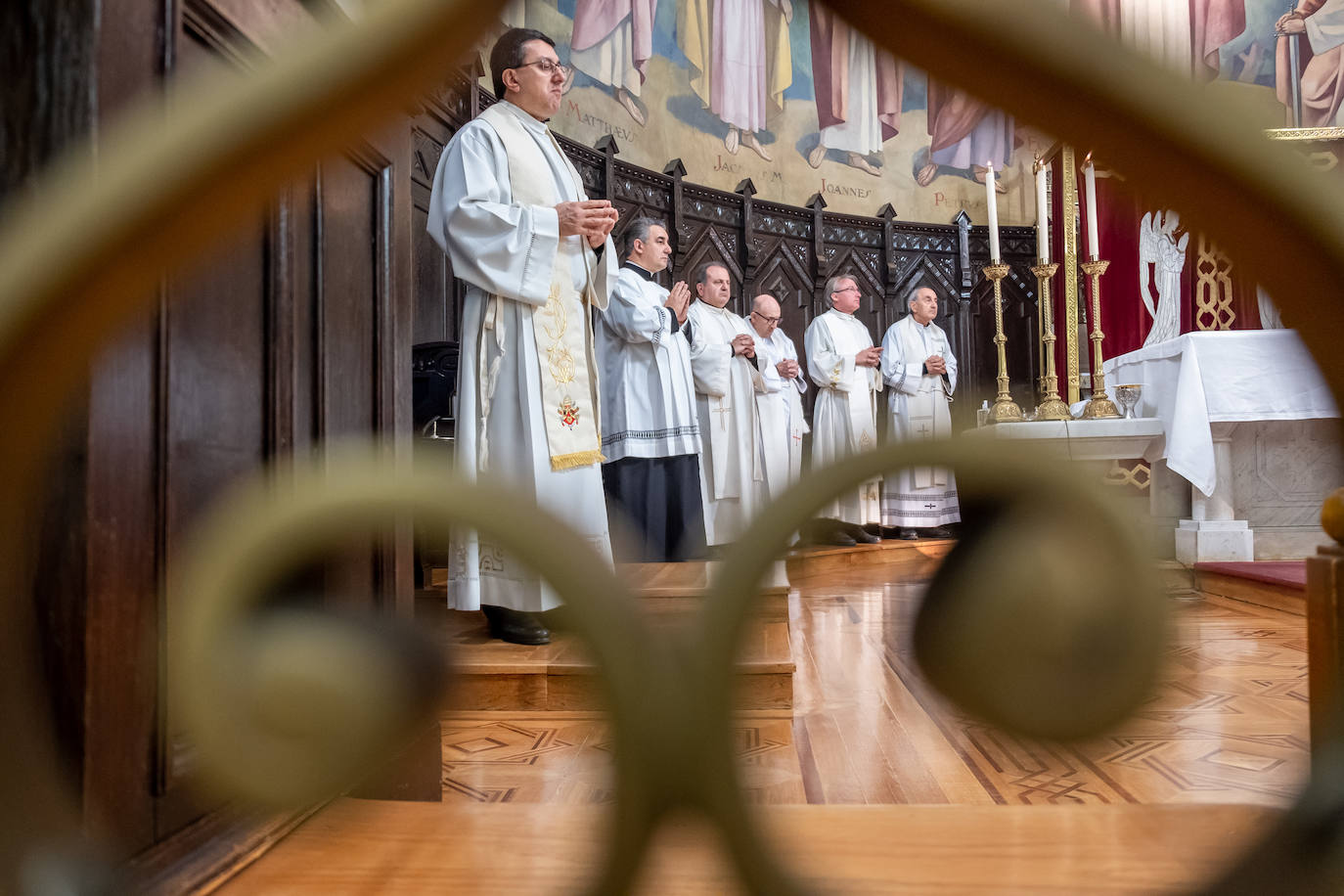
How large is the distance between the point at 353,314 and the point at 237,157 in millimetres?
1028

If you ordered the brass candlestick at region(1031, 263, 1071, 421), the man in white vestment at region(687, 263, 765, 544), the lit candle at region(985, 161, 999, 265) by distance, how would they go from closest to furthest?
the brass candlestick at region(1031, 263, 1071, 421) < the lit candle at region(985, 161, 999, 265) < the man in white vestment at region(687, 263, 765, 544)

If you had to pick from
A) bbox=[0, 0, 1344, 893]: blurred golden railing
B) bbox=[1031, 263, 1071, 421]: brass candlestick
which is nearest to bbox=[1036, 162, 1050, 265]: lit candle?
bbox=[1031, 263, 1071, 421]: brass candlestick

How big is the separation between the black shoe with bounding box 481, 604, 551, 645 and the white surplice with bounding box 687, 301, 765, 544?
289 centimetres

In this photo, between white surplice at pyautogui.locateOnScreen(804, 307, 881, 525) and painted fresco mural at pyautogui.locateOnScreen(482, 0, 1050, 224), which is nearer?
white surplice at pyautogui.locateOnScreen(804, 307, 881, 525)

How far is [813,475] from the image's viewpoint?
6.7 inches

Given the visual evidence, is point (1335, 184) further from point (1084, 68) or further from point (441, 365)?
point (441, 365)

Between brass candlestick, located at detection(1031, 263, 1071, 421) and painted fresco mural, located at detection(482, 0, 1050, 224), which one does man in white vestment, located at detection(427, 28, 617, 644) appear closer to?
brass candlestick, located at detection(1031, 263, 1071, 421)

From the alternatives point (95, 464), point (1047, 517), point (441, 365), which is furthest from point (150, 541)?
point (441, 365)

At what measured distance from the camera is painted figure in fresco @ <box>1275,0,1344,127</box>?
19.3 ft

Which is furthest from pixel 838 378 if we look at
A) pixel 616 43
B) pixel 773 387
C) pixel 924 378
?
pixel 616 43

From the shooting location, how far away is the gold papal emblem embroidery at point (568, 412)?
2.32 m

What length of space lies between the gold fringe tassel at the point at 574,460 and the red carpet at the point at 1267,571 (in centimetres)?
194

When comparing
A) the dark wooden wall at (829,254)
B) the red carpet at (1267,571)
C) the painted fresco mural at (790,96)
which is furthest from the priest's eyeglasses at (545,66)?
the dark wooden wall at (829,254)

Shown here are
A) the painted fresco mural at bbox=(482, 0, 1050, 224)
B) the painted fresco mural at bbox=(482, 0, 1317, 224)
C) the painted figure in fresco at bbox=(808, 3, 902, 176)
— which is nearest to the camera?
the painted fresco mural at bbox=(482, 0, 1317, 224)
